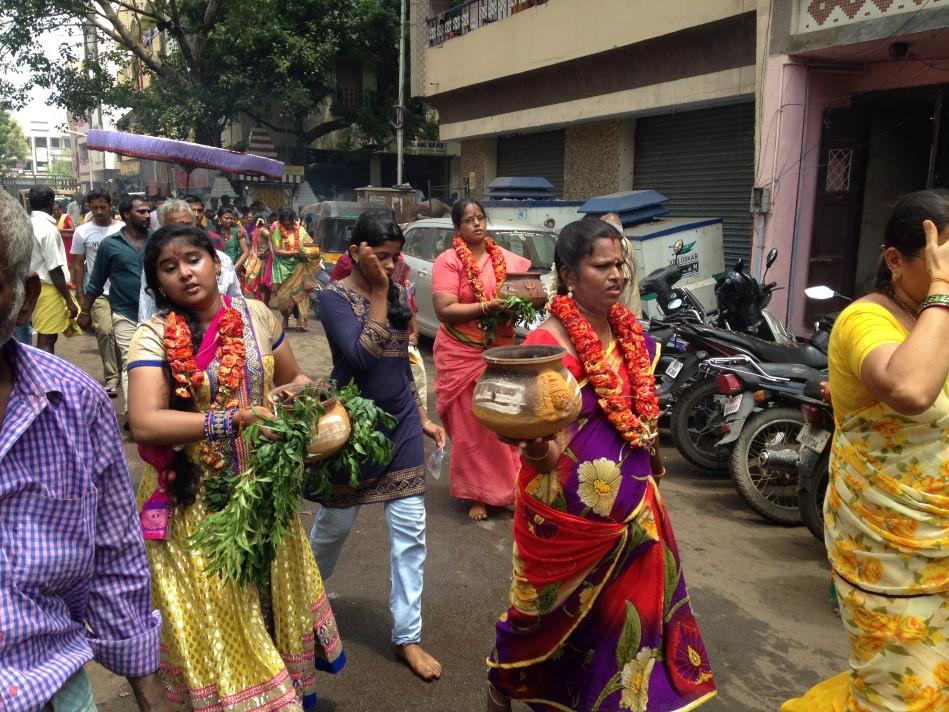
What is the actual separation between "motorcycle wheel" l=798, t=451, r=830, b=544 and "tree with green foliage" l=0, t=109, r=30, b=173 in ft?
261

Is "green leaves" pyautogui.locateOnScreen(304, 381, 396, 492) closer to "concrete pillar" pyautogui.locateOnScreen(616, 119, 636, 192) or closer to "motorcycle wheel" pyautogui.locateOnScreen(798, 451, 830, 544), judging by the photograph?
"motorcycle wheel" pyautogui.locateOnScreen(798, 451, 830, 544)

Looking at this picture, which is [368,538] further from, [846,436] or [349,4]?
[349,4]

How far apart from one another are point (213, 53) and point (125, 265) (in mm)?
20836

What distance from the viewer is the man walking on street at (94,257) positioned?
7582mm

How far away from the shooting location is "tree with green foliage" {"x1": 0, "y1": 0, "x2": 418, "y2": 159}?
24125 millimetres

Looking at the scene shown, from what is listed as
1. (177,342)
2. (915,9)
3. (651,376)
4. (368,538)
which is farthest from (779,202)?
(177,342)

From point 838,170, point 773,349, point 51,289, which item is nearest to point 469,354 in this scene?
point 773,349

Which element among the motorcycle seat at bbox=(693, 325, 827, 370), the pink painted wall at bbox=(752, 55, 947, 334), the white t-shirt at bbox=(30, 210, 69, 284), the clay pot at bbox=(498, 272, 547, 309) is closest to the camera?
the clay pot at bbox=(498, 272, 547, 309)

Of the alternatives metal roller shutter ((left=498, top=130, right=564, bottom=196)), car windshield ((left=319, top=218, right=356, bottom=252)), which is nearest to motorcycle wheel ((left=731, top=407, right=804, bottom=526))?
car windshield ((left=319, top=218, right=356, bottom=252))

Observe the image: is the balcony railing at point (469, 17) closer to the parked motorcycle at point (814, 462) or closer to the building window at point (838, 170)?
the building window at point (838, 170)

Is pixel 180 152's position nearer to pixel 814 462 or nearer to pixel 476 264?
pixel 476 264

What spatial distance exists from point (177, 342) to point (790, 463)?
3775mm

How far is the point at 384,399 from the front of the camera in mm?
3584

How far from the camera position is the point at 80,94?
2692cm
